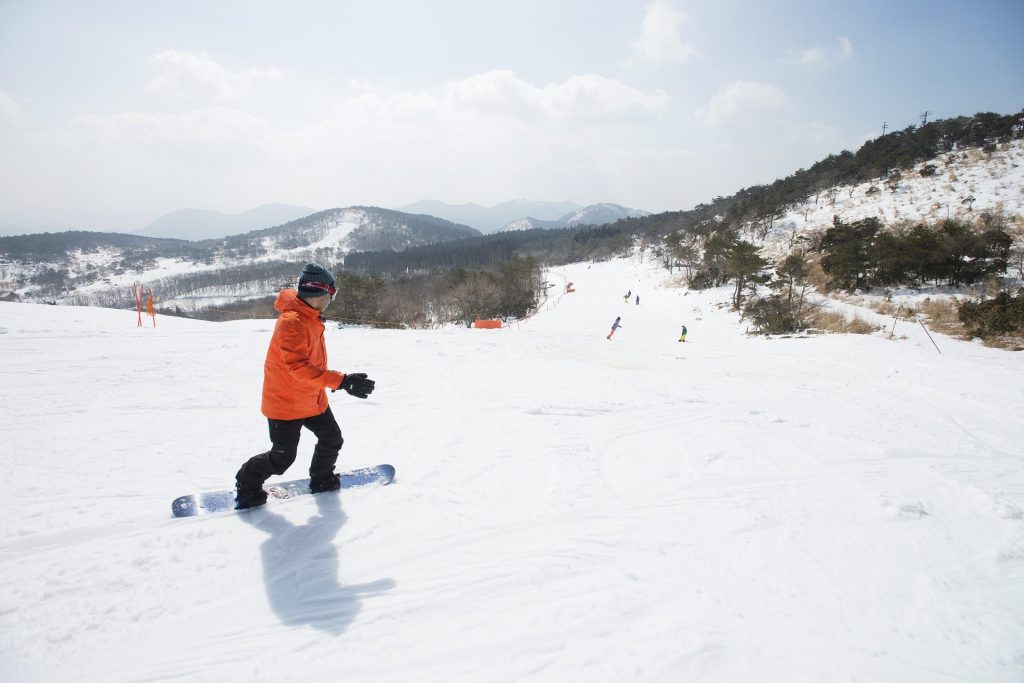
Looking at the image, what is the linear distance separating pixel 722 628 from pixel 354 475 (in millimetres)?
3078

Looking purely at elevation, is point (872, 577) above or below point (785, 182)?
below

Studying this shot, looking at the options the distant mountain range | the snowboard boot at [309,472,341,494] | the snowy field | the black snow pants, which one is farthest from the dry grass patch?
the distant mountain range

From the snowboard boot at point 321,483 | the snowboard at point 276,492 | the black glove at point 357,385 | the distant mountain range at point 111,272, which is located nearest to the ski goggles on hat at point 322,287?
the black glove at point 357,385

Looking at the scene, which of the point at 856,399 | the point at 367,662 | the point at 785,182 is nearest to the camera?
the point at 367,662

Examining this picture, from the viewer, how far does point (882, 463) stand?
170 inches

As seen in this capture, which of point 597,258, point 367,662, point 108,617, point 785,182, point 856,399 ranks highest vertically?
point 785,182

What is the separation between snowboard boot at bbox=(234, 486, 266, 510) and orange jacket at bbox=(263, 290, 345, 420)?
0.64 meters

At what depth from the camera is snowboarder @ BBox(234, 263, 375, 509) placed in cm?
307

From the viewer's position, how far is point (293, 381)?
3.13 m

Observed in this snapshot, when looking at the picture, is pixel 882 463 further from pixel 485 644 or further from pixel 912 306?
pixel 912 306

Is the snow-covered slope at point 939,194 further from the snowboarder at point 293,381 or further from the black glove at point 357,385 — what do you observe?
the snowboarder at point 293,381

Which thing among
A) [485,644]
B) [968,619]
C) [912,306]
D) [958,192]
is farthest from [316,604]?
[958,192]

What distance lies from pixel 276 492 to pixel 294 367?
1220 millimetres

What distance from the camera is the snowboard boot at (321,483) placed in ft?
11.7
